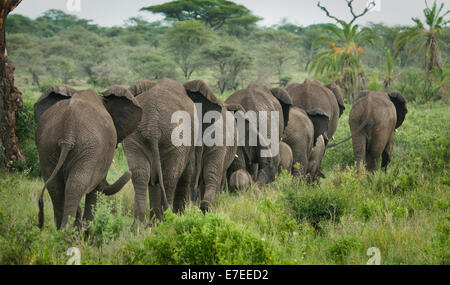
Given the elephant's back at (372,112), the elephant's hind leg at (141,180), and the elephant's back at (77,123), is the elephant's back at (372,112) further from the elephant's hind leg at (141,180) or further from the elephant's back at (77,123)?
the elephant's back at (77,123)

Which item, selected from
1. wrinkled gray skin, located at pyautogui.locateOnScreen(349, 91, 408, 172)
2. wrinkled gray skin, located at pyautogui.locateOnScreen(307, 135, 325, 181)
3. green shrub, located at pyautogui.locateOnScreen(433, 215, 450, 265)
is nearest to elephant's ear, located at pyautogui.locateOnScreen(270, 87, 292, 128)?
wrinkled gray skin, located at pyautogui.locateOnScreen(307, 135, 325, 181)

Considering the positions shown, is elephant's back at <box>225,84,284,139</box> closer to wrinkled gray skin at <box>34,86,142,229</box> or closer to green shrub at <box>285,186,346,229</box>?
green shrub at <box>285,186,346,229</box>

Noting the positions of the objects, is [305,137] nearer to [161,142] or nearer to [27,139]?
[161,142]

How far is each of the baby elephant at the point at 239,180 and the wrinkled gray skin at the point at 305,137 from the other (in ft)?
3.77

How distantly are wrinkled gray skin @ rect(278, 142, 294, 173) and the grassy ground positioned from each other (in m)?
0.65

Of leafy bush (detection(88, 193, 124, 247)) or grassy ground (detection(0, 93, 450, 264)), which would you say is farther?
leafy bush (detection(88, 193, 124, 247))

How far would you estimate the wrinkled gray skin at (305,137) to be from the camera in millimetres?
8195

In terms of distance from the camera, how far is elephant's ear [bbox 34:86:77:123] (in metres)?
4.70

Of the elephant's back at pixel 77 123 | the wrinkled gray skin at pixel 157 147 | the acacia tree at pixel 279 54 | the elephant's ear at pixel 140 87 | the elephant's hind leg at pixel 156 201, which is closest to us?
the elephant's back at pixel 77 123

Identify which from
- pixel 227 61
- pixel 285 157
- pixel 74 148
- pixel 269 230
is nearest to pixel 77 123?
pixel 74 148

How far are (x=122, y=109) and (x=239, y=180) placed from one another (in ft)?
8.78

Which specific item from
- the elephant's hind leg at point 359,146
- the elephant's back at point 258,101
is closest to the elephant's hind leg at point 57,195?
the elephant's back at point 258,101

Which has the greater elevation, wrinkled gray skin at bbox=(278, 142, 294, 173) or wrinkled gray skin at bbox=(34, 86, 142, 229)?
wrinkled gray skin at bbox=(34, 86, 142, 229)

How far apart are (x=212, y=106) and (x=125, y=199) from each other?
7.08 feet
